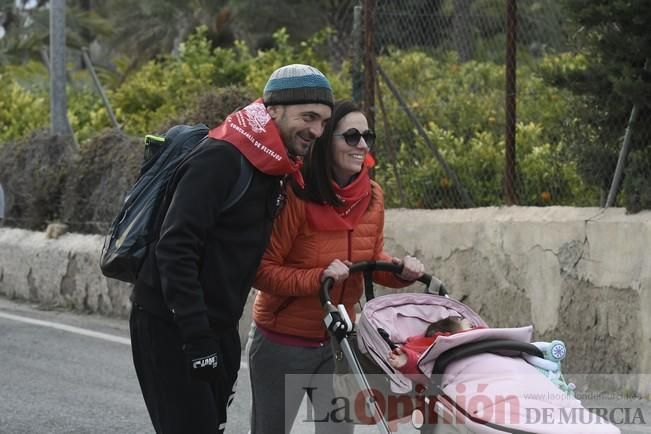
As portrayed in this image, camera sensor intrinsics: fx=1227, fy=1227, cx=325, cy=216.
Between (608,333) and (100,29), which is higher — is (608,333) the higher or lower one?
the lower one

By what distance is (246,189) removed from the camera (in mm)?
4016

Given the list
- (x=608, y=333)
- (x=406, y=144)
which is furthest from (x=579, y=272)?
(x=406, y=144)

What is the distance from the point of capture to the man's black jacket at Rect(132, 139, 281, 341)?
152 inches

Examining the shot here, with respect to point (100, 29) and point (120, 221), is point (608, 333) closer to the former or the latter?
point (120, 221)

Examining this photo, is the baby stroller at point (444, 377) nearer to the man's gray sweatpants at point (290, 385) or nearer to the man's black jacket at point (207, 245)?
the man's gray sweatpants at point (290, 385)

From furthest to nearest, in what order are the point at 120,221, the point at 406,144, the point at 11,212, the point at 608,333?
the point at 11,212
the point at 406,144
the point at 608,333
the point at 120,221

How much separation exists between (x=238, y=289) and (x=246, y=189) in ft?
1.10

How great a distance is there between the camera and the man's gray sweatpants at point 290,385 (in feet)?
14.9

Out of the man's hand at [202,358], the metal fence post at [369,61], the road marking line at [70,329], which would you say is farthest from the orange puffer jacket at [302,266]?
the road marking line at [70,329]

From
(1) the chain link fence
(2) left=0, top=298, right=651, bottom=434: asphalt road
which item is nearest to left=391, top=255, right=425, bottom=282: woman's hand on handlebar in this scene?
(2) left=0, top=298, right=651, bottom=434: asphalt road

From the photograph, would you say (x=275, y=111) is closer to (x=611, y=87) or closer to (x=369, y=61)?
(x=611, y=87)

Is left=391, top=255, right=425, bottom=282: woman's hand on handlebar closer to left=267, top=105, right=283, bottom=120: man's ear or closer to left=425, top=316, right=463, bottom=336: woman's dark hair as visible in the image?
left=425, top=316, right=463, bottom=336: woman's dark hair

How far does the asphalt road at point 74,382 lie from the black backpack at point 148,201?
9.84 ft

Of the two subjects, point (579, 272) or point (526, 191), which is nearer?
point (579, 272)
